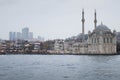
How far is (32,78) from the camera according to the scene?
40.2 m

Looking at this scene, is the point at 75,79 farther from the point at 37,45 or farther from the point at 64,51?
the point at 37,45

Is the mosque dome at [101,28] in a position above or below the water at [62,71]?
above

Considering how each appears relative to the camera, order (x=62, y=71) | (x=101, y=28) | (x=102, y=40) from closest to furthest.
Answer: (x=62, y=71) < (x=101, y=28) < (x=102, y=40)

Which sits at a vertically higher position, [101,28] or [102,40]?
[101,28]

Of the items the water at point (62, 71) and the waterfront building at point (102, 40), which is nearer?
the water at point (62, 71)

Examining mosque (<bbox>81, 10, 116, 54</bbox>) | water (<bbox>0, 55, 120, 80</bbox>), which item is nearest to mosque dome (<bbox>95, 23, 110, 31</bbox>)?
mosque (<bbox>81, 10, 116, 54</bbox>)

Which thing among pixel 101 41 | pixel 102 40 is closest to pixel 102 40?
pixel 102 40

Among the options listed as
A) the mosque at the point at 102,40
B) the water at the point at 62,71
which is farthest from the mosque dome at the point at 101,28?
the water at the point at 62,71

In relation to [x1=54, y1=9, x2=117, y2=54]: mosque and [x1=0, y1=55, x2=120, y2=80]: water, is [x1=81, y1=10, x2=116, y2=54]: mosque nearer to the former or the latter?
[x1=54, y1=9, x2=117, y2=54]: mosque

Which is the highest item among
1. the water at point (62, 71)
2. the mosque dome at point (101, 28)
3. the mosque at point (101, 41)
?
the mosque dome at point (101, 28)

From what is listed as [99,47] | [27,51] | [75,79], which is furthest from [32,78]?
[27,51]

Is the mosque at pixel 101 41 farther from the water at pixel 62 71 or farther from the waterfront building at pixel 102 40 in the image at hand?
the water at pixel 62 71

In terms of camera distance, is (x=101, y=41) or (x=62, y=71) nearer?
(x=62, y=71)

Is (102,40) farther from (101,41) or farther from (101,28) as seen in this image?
(101,28)
